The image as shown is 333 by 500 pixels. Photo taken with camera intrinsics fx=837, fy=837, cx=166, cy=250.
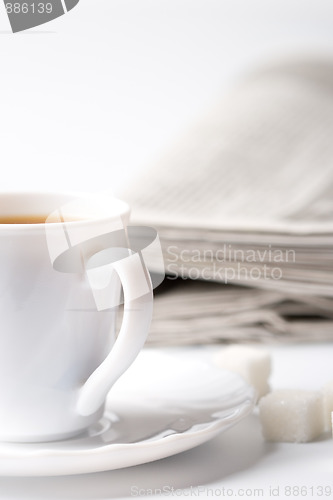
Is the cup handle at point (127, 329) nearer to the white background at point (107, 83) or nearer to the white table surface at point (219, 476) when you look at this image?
the white table surface at point (219, 476)

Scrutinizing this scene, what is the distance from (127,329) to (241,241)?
40 cm

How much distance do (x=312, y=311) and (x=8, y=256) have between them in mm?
492

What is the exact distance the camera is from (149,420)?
627 millimetres

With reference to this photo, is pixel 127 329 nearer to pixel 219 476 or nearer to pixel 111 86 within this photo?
pixel 219 476

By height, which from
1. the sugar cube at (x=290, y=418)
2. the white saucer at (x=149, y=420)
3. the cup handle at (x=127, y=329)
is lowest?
the sugar cube at (x=290, y=418)

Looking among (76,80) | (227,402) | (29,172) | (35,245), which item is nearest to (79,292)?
(35,245)

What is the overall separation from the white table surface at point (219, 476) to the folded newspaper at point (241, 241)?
28 centimetres


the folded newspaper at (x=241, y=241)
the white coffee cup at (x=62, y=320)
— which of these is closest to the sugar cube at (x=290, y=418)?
the white coffee cup at (x=62, y=320)

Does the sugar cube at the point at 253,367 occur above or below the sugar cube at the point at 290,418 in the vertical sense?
below

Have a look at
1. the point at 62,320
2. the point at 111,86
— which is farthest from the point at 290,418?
the point at 111,86

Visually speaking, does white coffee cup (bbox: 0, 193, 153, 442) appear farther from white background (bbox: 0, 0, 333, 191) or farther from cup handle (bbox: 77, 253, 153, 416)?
white background (bbox: 0, 0, 333, 191)

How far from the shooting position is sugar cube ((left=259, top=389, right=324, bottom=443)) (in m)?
Result: 0.65

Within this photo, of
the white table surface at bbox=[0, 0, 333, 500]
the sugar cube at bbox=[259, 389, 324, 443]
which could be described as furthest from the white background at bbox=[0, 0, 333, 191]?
the sugar cube at bbox=[259, 389, 324, 443]

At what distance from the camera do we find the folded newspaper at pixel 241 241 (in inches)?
37.2
